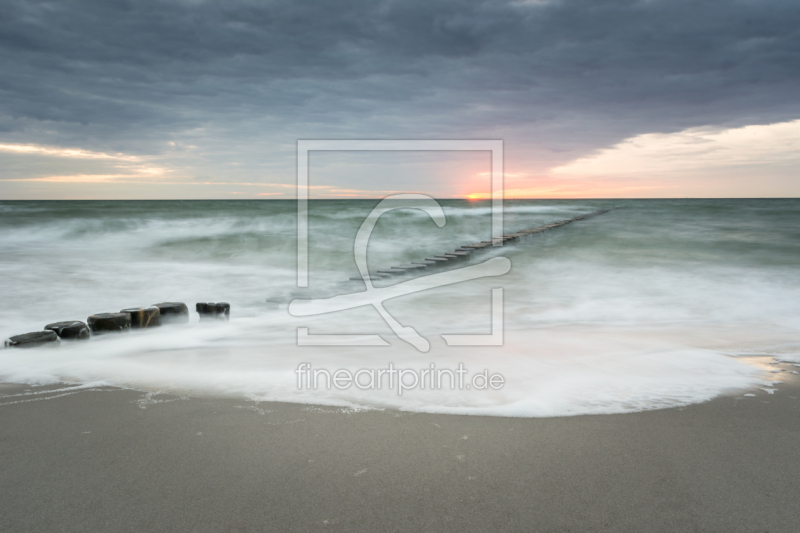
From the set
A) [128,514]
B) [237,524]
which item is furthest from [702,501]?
[128,514]

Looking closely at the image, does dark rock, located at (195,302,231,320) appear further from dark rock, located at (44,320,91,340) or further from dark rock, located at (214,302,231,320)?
dark rock, located at (44,320,91,340)

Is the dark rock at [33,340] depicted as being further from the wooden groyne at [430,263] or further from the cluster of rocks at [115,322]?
the wooden groyne at [430,263]

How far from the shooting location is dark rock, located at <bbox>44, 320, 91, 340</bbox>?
4.39 m

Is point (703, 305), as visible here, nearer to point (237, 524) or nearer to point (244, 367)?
point (244, 367)

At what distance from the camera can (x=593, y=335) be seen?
4926mm

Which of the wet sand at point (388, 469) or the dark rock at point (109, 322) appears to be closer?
the wet sand at point (388, 469)

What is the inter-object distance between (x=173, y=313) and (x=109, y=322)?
27.1 inches

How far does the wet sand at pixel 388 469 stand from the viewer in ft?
6.13

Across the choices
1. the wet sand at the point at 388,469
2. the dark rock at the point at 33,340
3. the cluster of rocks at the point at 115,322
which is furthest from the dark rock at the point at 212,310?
the wet sand at the point at 388,469

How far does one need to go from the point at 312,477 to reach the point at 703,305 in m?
6.60

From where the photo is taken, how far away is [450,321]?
227 inches

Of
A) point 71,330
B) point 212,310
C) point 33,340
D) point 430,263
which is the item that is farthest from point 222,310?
point 430,263

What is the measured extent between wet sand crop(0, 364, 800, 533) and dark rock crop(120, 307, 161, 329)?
6.59ft

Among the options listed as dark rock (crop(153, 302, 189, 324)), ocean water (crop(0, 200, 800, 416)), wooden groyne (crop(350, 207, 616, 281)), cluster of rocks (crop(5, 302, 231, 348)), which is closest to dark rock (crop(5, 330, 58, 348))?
cluster of rocks (crop(5, 302, 231, 348))
